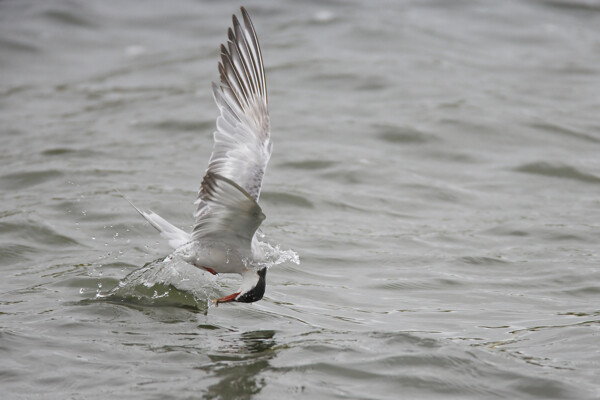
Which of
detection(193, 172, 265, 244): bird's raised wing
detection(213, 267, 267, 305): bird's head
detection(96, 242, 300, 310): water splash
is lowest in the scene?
detection(96, 242, 300, 310): water splash

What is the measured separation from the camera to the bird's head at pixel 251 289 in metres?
5.44

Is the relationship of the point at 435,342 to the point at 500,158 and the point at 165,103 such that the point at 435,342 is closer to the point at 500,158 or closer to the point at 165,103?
the point at 500,158

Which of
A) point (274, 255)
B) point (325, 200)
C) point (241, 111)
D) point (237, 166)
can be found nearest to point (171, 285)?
point (274, 255)

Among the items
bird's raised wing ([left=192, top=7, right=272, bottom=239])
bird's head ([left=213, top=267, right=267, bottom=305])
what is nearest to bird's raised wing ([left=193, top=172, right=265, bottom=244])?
bird's head ([left=213, top=267, right=267, bottom=305])

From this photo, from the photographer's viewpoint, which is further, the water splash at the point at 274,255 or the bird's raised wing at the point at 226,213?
the water splash at the point at 274,255

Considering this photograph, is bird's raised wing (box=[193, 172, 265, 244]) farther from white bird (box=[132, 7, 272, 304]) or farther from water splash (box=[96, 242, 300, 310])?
water splash (box=[96, 242, 300, 310])

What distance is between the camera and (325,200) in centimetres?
870

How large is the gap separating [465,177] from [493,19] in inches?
273

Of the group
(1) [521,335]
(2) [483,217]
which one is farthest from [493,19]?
(1) [521,335]

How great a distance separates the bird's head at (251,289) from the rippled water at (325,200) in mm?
187

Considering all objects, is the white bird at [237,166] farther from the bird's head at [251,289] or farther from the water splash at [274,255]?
the water splash at [274,255]

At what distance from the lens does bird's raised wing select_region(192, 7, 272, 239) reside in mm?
5535

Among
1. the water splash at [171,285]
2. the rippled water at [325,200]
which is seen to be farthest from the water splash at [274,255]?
the rippled water at [325,200]

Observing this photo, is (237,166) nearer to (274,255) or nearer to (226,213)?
(226,213)
